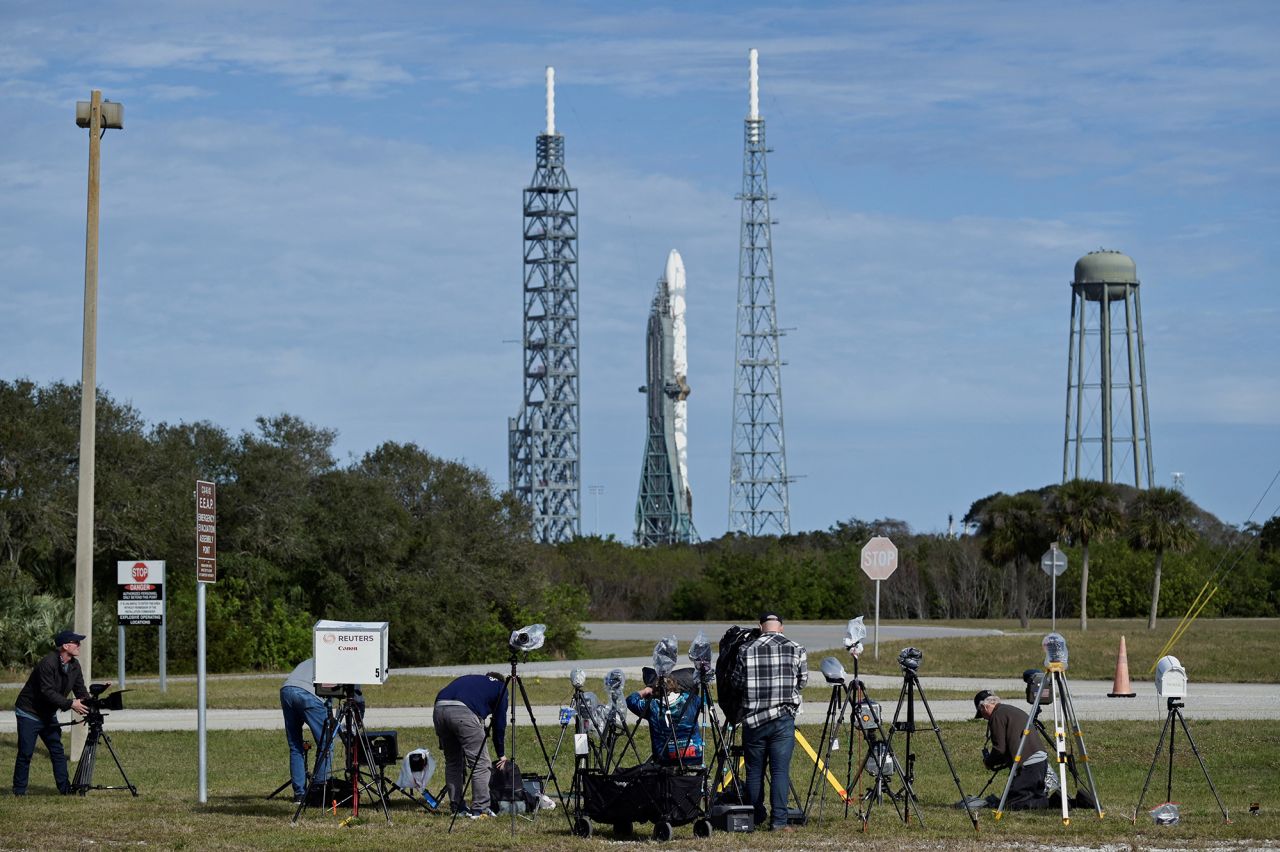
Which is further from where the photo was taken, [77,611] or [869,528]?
[869,528]

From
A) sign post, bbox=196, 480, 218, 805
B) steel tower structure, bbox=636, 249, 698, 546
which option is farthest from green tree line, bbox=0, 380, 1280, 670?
steel tower structure, bbox=636, 249, 698, 546

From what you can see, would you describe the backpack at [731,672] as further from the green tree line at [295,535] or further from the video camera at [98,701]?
the green tree line at [295,535]

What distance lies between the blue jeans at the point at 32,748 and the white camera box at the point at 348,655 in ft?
13.6

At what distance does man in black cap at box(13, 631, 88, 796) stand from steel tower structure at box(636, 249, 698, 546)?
9644cm

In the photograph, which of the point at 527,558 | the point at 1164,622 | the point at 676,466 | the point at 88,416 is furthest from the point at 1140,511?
the point at 676,466

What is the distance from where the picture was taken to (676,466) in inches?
4434

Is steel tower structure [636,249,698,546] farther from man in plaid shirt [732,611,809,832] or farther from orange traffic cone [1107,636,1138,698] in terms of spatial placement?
man in plaid shirt [732,611,809,832]

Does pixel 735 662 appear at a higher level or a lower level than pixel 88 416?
lower

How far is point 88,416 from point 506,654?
2713cm

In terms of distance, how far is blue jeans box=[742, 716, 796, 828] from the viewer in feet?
43.0

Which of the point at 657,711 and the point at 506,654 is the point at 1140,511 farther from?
the point at 657,711

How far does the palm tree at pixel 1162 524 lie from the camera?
53438 millimetres

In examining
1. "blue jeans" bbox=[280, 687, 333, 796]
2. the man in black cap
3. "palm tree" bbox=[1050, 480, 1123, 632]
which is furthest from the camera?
"palm tree" bbox=[1050, 480, 1123, 632]

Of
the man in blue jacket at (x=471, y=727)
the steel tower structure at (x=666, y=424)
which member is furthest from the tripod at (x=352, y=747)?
the steel tower structure at (x=666, y=424)
